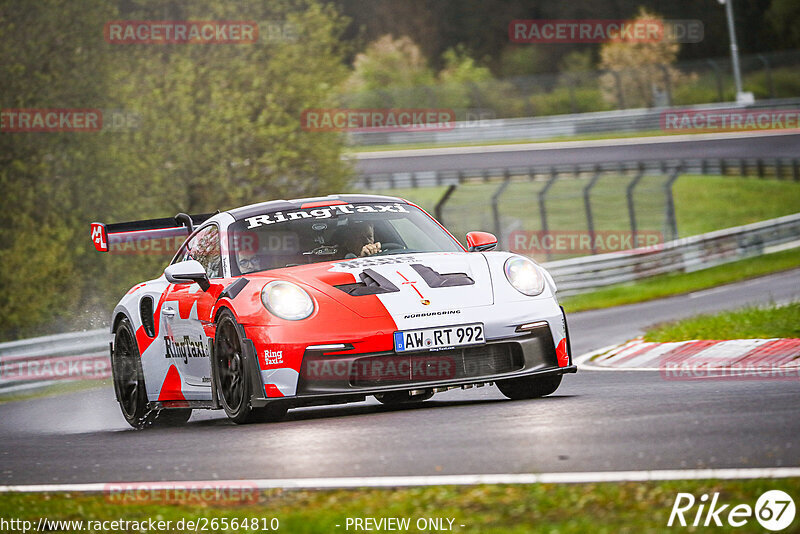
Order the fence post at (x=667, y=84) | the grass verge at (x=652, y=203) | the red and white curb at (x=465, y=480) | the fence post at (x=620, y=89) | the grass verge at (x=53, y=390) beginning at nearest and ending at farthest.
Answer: the red and white curb at (x=465, y=480) < the grass verge at (x=53, y=390) < the grass verge at (x=652, y=203) < the fence post at (x=667, y=84) < the fence post at (x=620, y=89)

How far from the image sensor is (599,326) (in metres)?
18.0

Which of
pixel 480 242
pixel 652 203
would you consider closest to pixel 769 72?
pixel 652 203

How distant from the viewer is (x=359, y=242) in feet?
28.6

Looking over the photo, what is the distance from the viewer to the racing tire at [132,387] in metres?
9.47

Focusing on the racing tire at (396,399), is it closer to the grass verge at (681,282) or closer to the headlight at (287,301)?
the headlight at (287,301)

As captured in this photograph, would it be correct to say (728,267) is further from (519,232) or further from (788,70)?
(788,70)

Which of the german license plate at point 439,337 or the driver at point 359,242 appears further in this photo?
the driver at point 359,242

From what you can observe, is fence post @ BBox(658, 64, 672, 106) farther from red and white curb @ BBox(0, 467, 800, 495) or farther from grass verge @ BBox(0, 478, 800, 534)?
grass verge @ BBox(0, 478, 800, 534)

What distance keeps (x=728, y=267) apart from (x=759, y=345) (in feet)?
49.5

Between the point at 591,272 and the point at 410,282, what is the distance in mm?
16966

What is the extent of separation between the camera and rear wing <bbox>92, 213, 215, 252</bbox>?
10.0 m

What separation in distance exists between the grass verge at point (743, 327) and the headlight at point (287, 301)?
533 cm

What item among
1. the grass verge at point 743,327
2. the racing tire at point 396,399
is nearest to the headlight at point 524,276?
the racing tire at point 396,399

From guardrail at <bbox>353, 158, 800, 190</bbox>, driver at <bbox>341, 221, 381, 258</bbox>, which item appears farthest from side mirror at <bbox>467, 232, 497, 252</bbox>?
guardrail at <bbox>353, 158, 800, 190</bbox>
